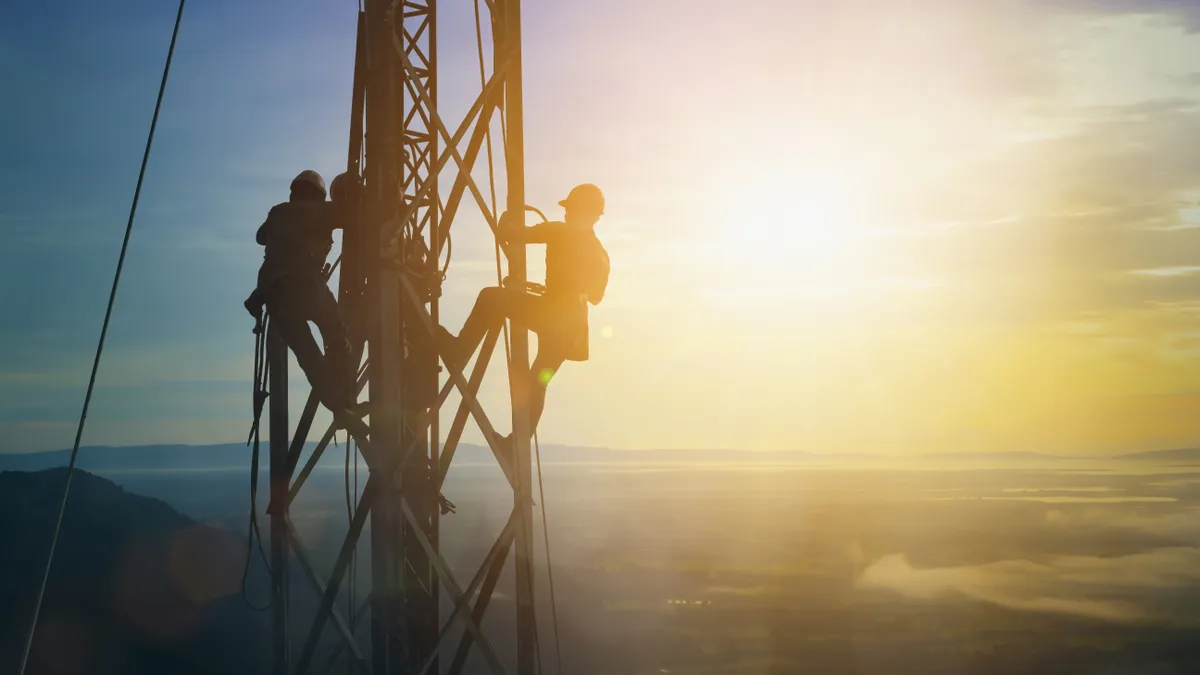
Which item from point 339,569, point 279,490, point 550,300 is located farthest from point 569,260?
point 339,569

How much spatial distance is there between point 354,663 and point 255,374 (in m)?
2.69

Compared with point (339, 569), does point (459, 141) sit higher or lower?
higher

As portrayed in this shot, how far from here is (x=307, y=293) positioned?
771 cm

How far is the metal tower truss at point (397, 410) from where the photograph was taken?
7.45 meters

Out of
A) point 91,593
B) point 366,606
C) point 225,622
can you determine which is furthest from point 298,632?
point 366,606

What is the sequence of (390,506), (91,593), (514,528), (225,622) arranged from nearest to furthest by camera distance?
(390,506) < (514,528) < (91,593) < (225,622)

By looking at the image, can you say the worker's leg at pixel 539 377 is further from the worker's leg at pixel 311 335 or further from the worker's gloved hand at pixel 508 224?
the worker's leg at pixel 311 335

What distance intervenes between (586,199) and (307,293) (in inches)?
101

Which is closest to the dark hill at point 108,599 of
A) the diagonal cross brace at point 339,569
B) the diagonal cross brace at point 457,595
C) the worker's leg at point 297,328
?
the diagonal cross brace at point 339,569

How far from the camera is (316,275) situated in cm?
782

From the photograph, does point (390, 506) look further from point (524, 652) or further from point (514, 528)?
point (524, 652)

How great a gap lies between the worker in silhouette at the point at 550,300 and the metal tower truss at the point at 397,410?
0.15 metres

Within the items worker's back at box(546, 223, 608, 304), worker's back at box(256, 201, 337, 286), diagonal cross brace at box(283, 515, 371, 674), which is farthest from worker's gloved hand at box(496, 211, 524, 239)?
diagonal cross brace at box(283, 515, 371, 674)

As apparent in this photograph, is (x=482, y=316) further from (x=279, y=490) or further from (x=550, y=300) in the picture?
(x=279, y=490)
